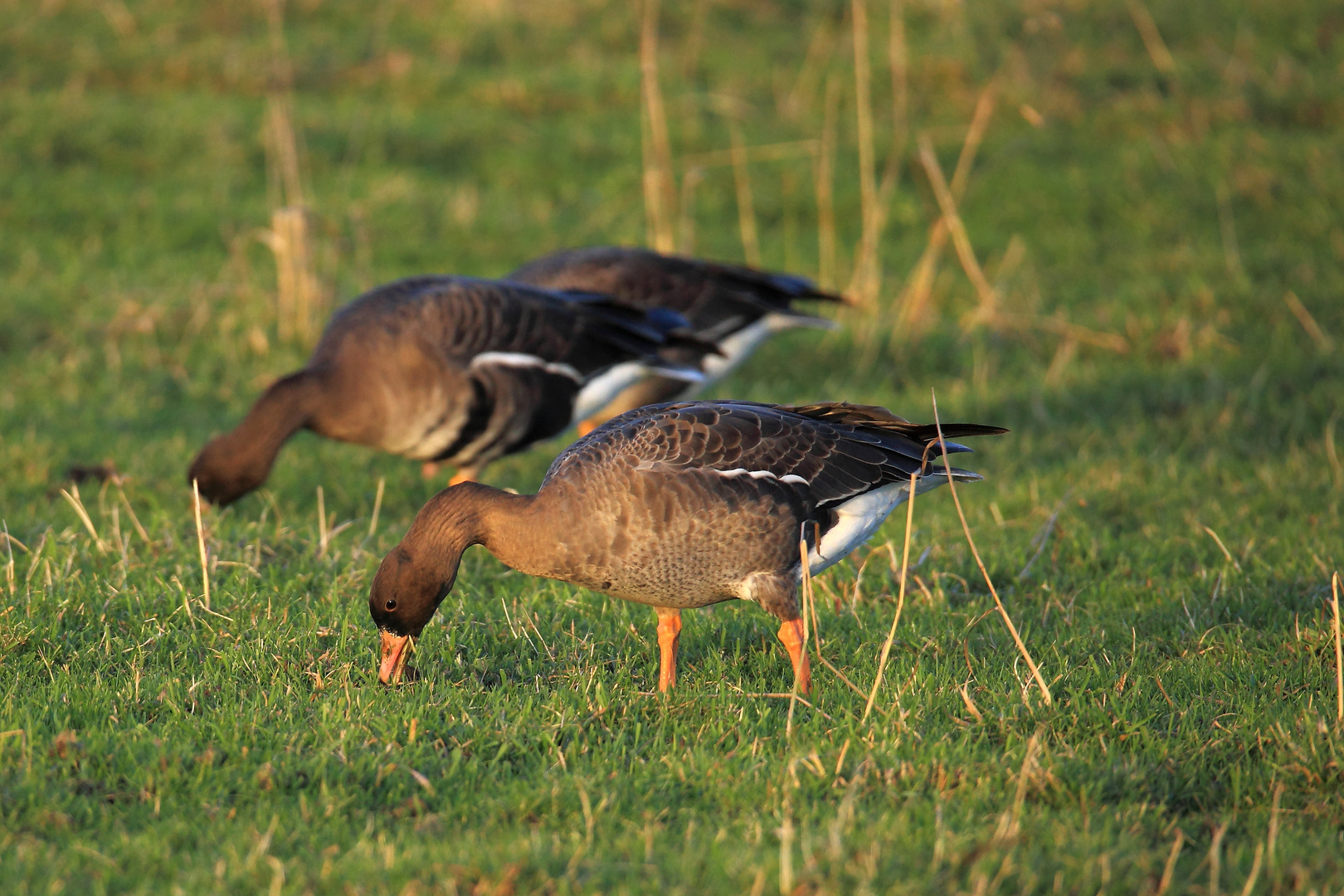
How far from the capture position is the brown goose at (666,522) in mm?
4750

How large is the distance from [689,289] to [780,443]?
3.76 metres

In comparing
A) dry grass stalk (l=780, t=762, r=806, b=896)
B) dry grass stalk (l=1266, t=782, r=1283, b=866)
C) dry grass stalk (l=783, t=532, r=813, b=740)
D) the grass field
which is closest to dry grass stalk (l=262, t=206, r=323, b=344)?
the grass field

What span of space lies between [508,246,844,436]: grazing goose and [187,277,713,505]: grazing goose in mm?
768

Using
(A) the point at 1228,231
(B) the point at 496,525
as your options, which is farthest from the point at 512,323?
(A) the point at 1228,231

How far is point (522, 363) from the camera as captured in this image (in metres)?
7.46

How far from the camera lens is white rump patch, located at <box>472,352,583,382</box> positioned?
7355mm

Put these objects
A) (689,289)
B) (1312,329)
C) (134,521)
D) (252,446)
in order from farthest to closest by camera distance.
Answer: (1312,329)
(689,289)
(252,446)
(134,521)

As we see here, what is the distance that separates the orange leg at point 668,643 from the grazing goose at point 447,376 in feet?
8.64

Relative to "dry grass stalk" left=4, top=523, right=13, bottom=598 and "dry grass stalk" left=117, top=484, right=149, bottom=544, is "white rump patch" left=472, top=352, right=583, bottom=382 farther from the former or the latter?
"dry grass stalk" left=4, top=523, right=13, bottom=598

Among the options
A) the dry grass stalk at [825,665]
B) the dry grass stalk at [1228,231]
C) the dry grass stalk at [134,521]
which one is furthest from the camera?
the dry grass stalk at [1228,231]

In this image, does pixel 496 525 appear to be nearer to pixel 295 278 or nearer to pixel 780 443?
pixel 780 443

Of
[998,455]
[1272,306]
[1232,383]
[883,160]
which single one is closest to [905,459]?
[998,455]

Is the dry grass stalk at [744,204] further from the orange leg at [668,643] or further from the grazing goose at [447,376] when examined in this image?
the orange leg at [668,643]

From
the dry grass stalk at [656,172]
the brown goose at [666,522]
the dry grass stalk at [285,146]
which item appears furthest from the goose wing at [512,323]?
the dry grass stalk at [285,146]
